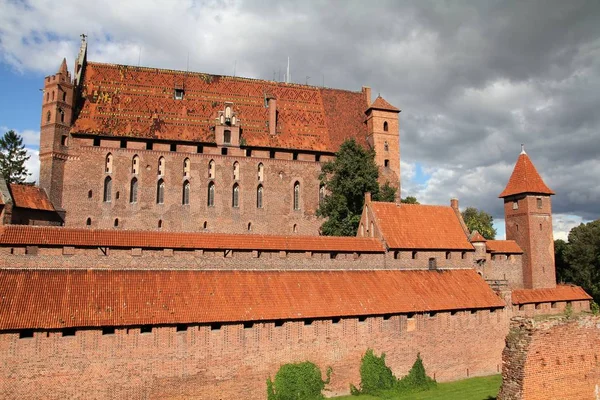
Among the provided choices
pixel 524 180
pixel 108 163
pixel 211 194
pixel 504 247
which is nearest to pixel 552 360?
pixel 504 247

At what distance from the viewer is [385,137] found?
1598 inches

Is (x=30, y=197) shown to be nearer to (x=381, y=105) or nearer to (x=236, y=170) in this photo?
(x=236, y=170)

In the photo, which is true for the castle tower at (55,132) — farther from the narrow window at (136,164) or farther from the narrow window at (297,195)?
the narrow window at (297,195)

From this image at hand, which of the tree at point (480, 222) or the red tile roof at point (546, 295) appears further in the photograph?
the tree at point (480, 222)

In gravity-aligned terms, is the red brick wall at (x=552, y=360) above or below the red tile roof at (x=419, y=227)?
below

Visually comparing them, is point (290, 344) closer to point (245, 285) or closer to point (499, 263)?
point (245, 285)

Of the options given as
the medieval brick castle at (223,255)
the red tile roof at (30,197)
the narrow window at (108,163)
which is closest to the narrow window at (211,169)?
the medieval brick castle at (223,255)

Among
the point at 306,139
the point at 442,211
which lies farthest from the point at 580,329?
the point at 306,139

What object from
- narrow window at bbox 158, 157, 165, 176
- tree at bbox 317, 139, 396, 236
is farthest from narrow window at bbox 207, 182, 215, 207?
tree at bbox 317, 139, 396, 236

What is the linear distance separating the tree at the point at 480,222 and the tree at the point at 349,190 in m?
26.9

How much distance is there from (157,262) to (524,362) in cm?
1423

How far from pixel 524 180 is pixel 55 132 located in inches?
1287

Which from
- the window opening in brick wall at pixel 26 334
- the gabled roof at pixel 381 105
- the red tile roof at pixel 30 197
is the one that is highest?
the gabled roof at pixel 381 105

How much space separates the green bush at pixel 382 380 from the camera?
21.0 m
